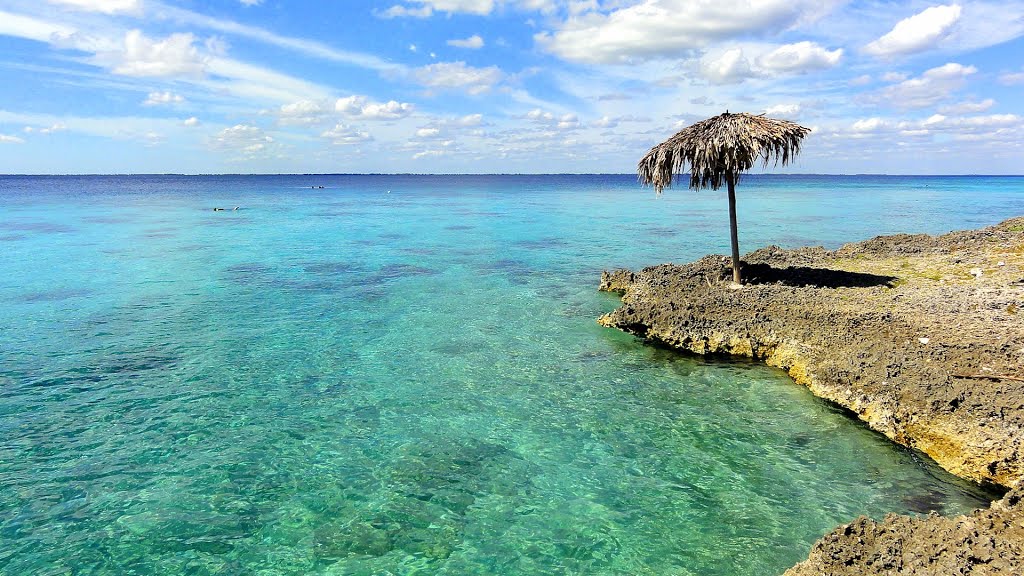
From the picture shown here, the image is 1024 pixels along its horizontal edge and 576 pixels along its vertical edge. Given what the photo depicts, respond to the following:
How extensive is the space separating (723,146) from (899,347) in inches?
273

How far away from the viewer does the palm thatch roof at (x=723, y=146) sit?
14.9 meters

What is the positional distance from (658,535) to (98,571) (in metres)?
6.74

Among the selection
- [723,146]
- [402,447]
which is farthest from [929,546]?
[723,146]

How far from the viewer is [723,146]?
15141 mm

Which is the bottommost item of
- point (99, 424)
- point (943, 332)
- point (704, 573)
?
point (704, 573)

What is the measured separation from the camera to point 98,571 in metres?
6.43

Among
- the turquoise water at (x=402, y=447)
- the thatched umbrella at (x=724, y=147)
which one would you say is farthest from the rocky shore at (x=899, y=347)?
the thatched umbrella at (x=724, y=147)

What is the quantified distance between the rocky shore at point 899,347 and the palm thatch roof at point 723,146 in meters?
3.40

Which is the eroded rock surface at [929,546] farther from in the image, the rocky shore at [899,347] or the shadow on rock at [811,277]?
the shadow on rock at [811,277]

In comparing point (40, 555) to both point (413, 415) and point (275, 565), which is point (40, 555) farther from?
point (413, 415)

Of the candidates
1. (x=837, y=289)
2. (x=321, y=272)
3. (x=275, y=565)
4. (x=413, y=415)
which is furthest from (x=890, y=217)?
(x=275, y=565)

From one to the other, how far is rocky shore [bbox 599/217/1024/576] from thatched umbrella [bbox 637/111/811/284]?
2.83m

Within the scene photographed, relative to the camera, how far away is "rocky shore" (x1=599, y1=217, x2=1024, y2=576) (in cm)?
596

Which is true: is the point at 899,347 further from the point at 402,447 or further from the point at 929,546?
the point at 402,447
